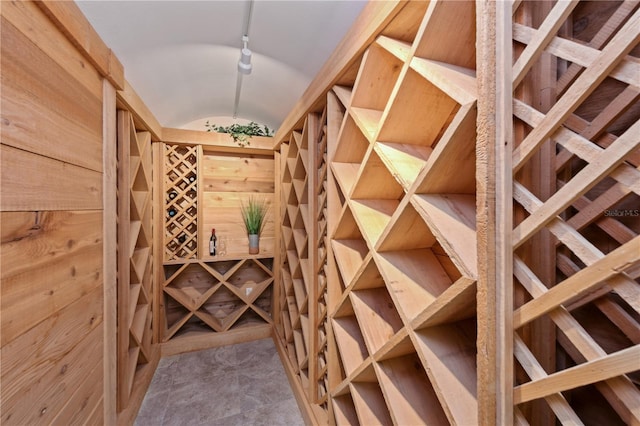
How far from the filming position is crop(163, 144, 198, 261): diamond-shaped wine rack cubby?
2045 millimetres

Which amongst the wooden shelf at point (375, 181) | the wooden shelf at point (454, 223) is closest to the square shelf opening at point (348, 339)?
the wooden shelf at point (375, 181)

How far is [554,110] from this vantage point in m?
0.39

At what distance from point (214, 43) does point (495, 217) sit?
5.02 feet

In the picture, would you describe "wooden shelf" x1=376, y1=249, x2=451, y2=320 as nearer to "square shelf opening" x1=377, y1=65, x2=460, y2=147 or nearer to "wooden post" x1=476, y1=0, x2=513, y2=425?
"wooden post" x1=476, y1=0, x2=513, y2=425

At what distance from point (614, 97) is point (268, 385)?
1.99 metres

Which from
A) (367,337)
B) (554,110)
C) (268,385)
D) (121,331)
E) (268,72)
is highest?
(268,72)

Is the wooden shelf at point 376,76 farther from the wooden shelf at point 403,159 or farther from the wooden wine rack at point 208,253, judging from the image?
the wooden wine rack at point 208,253

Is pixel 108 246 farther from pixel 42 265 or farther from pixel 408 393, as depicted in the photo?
pixel 408 393

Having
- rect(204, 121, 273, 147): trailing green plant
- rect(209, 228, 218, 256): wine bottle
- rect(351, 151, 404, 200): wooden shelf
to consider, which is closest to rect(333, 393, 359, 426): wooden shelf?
rect(351, 151, 404, 200): wooden shelf

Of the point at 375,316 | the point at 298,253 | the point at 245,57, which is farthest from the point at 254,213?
the point at 375,316

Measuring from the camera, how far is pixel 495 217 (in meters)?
0.45

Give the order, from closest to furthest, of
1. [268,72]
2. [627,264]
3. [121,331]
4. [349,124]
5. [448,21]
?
[627,264] → [448,21] → [349,124] → [121,331] → [268,72]

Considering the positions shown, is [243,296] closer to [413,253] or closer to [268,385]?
[268,385]

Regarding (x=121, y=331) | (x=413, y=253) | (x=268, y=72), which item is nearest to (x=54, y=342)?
(x=121, y=331)
